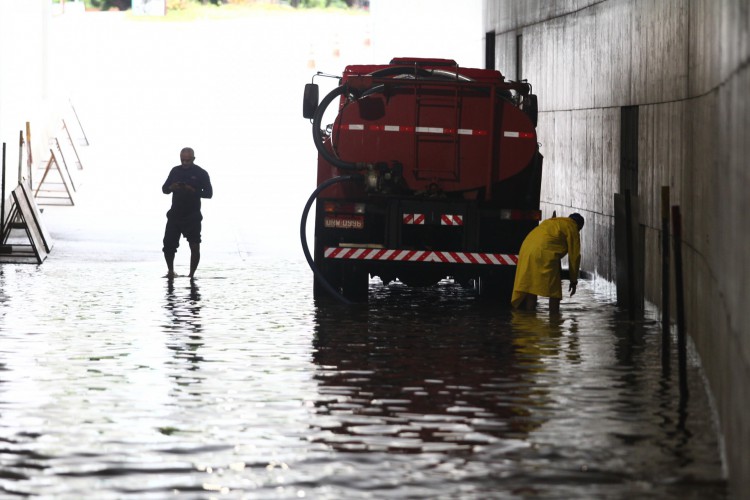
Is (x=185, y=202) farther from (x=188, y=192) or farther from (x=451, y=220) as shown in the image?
(x=451, y=220)

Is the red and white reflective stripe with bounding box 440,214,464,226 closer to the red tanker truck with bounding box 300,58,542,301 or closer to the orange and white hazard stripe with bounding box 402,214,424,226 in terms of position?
the red tanker truck with bounding box 300,58,542,301

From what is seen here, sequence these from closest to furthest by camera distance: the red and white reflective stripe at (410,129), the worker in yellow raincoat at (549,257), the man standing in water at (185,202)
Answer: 1. the worker in yellow raincoat at (549,257)
2. the red and white reflective stripe at (410,129)
3. the man standing in water at (185,202)

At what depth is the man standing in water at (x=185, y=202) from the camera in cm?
2167

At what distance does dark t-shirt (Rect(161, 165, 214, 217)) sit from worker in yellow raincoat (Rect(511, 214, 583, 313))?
18.2 feet

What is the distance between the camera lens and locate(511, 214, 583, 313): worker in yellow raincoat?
1761 cm

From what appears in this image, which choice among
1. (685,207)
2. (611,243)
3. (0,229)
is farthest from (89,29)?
(685,207)

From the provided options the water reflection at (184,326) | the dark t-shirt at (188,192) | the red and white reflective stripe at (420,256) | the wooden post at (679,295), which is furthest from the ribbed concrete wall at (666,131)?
the dark t-shirt at (188,192)

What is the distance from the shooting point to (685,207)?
14367 millimetres

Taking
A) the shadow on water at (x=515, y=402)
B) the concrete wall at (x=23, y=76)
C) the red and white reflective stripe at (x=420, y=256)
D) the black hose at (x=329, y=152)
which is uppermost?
the concrete wall at (x=23, y=76)

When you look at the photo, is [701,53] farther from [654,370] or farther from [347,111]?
[347,111]

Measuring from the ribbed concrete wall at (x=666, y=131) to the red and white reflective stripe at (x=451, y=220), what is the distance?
6.60ft

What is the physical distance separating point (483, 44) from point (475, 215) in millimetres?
16896

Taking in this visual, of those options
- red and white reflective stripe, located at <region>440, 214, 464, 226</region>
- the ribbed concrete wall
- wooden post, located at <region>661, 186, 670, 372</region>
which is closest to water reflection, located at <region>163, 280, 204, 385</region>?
red and white reflective stripe, located at <region>440, 214, 464, 226</region>

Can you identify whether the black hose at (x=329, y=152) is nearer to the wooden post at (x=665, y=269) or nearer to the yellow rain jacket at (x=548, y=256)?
the yellow rain jacket at (x=548, y=256)
